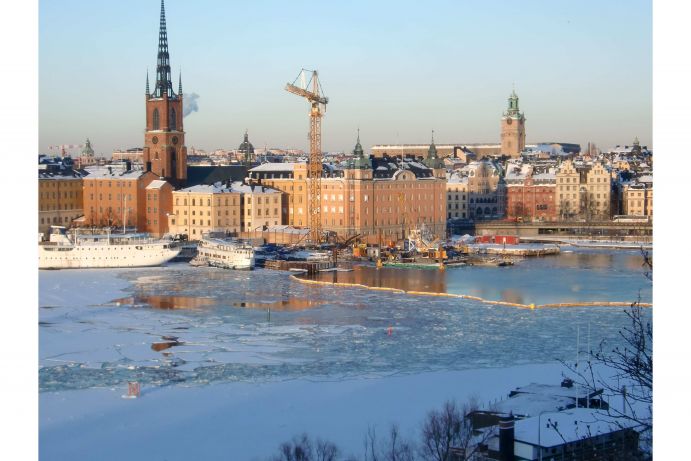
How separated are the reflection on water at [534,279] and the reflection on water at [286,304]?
2.37 metres

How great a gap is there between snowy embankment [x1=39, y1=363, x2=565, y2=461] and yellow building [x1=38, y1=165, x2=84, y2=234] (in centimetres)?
1960

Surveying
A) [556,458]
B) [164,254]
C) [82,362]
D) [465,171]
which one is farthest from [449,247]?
[556,458]

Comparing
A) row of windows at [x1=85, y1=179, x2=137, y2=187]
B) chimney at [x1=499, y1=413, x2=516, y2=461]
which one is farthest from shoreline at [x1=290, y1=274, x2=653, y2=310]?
row of windows at [x1=85, y1=179, x2=137, y2=187]

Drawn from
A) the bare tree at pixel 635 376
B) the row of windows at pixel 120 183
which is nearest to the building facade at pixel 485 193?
the row of windows at pixel 120 183

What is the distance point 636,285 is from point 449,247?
27.2 ft

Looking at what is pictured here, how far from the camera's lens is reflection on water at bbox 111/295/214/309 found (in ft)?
48.1

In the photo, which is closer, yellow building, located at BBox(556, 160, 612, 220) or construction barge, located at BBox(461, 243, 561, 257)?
construction barge, located at BBox(461, 243, 561, 257)

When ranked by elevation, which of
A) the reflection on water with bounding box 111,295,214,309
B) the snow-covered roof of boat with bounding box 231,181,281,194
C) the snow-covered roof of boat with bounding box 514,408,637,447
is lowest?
the reflection on water with bounding box 111,295,214,309

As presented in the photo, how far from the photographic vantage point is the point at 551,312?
45.1 feet

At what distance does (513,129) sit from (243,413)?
42547 millimetres

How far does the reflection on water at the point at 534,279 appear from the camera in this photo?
1584 cm

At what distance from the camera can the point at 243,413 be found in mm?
8016

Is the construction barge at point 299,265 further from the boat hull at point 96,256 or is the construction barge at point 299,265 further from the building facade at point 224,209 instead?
the building facade at point 224,209

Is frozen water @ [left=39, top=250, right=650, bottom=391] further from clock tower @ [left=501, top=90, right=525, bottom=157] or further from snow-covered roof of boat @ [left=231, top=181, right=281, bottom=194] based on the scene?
clock tower @ [left=501, top=90, right=525, bottom=157]
